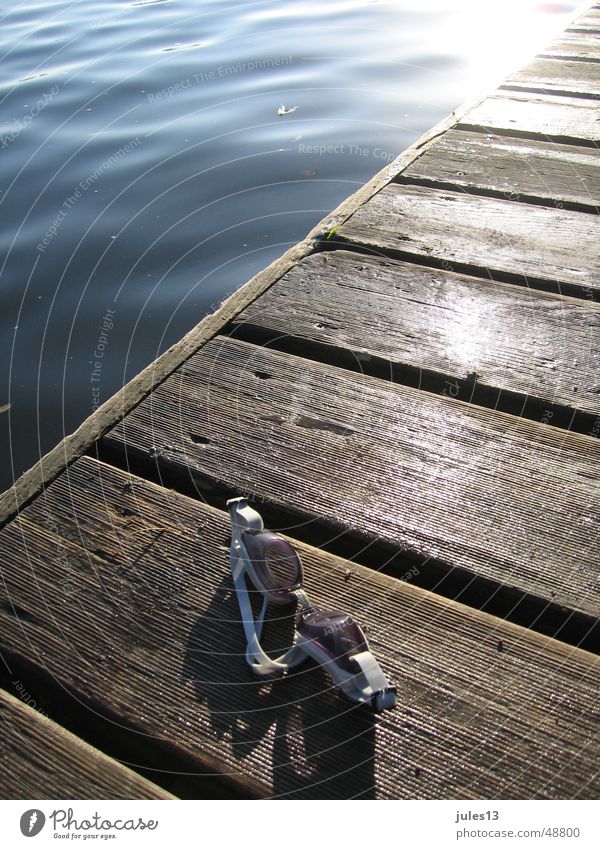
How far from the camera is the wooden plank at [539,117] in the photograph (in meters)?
4.00

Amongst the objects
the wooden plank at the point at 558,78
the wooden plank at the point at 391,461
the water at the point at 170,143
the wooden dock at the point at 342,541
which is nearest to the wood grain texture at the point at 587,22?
the water at the point at 170,143

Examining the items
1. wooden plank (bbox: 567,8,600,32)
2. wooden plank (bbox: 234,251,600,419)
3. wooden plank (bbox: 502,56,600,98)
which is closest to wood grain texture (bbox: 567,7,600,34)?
wooden plank (bbox: 567,8,600,32)

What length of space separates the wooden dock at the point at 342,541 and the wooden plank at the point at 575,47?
3406mm

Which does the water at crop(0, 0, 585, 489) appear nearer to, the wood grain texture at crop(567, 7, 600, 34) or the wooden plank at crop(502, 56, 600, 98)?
the wooden plank at crop(502, 56, 600, 98)

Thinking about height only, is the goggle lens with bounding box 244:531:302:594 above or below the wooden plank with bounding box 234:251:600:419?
below

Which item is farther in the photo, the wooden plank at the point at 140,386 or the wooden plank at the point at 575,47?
the wooden plank at the point at 575,47

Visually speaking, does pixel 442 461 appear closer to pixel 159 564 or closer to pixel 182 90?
pixel 159 564

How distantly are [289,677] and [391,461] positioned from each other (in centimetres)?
67

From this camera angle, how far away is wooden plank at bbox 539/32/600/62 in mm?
5516

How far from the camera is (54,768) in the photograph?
1.36 m

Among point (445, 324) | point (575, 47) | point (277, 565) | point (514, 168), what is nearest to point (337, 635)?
point (277, 565)

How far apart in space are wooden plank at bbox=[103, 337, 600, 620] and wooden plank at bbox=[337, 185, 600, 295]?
0.84 metres

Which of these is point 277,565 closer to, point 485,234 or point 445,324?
point 445,324

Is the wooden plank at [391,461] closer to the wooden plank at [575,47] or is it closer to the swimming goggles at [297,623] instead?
the swimming goggles at [297,623]
